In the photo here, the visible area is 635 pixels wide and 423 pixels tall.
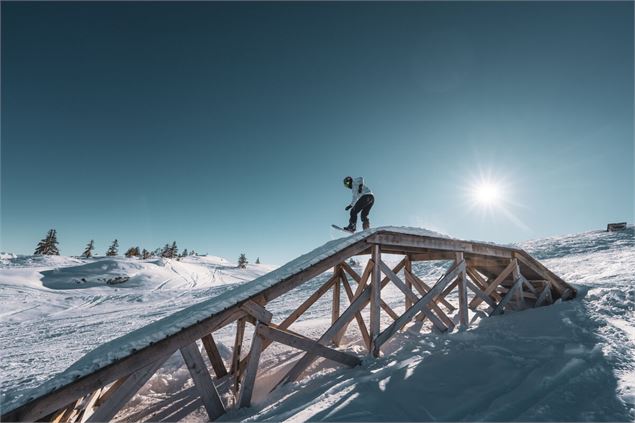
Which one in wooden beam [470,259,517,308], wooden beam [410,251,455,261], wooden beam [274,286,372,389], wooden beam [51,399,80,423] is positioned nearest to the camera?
wooden beam [51,399,80,423]

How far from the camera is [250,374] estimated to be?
3.91 m

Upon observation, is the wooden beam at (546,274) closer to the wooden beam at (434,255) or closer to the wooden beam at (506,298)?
the wooden beam at (506,298)

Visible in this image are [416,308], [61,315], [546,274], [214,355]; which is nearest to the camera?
[214,355]

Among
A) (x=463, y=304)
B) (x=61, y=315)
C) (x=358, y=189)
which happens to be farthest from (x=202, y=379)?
(x=61, y=315)

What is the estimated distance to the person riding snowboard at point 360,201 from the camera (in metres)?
8.35

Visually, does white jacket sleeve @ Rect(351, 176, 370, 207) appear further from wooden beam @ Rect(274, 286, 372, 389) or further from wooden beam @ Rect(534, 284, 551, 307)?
wooden beam @ Rect(534, 284, 551, 307)

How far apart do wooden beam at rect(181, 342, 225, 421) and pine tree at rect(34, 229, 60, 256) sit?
71037mm

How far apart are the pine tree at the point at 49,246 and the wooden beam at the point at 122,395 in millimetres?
70923

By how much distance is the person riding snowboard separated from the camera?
8.35 meters

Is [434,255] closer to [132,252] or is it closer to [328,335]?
[328,335]

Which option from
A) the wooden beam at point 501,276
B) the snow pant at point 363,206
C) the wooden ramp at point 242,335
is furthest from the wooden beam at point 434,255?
the snow pant at point 363,206

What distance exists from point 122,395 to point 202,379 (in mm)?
855

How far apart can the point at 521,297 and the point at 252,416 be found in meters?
7.99

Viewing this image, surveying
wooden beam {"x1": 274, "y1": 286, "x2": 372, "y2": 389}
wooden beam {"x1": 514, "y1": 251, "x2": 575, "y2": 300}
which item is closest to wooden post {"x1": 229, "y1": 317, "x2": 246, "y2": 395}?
wooden beam {"x1": 274, "y1": 286, "x2": 372, "y2": 389}
